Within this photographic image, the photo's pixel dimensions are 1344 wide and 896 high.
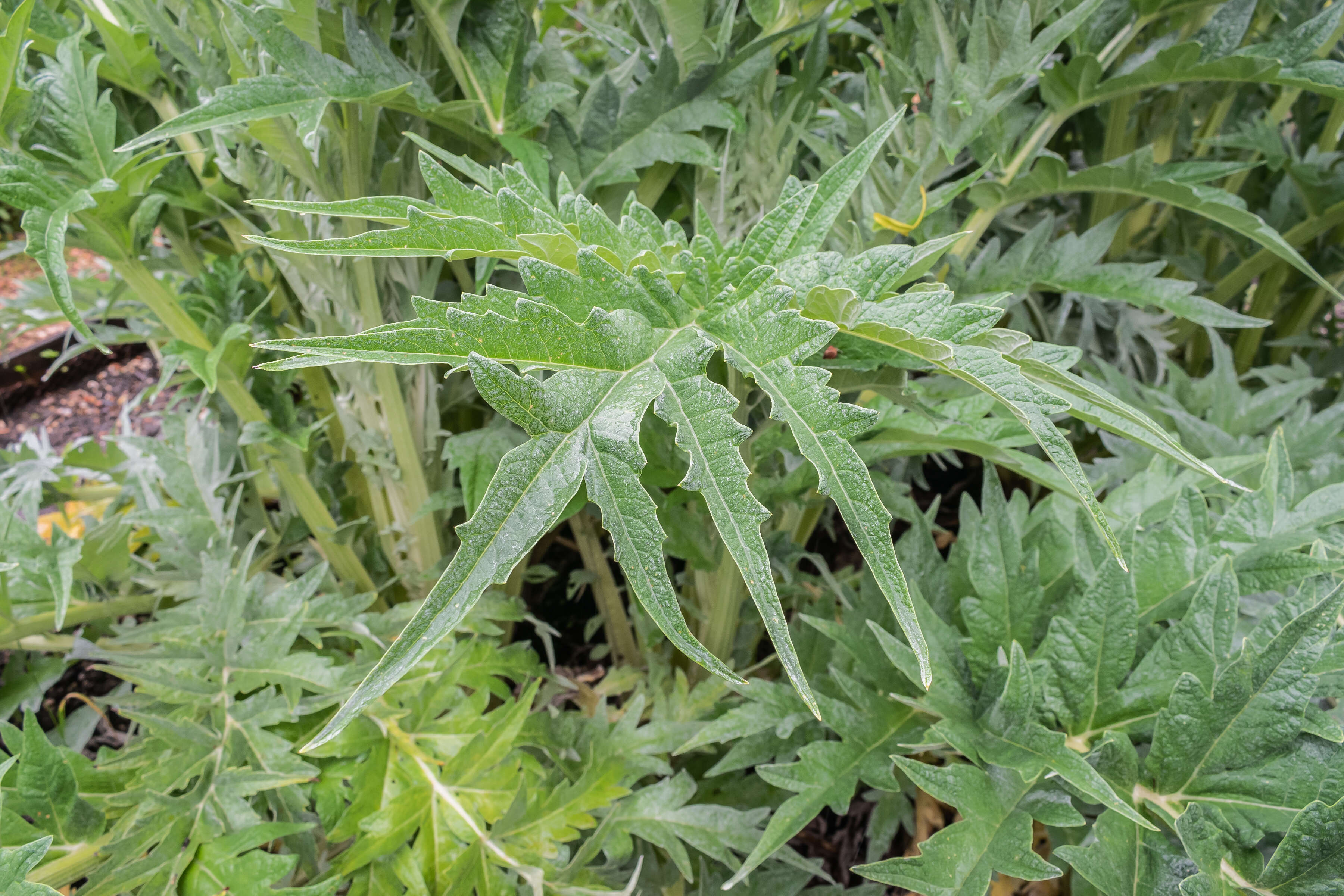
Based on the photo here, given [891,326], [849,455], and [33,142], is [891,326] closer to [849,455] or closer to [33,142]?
[849,455]

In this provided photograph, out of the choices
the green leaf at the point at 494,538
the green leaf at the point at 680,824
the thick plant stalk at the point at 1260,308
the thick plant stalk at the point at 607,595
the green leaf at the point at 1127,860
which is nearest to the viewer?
the green leaf at the point at 494,538

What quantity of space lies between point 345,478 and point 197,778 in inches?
13.9

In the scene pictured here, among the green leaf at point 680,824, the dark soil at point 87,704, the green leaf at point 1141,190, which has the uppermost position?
the green leaf at point 1141,190

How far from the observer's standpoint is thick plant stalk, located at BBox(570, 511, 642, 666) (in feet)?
2.80

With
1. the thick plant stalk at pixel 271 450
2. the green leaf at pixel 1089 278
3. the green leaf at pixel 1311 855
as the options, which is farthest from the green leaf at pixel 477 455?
the green leaf at pixel 1311 855

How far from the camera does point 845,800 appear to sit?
0.55 metres

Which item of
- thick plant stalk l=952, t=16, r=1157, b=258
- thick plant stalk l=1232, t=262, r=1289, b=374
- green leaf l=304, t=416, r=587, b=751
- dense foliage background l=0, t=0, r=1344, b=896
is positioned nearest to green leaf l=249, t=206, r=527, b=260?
dense foliage background l=0, t=0, r=1344, b=896

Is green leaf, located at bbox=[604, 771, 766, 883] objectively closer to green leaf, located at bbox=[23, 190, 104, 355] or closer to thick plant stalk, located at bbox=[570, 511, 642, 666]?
thick plant stalk, located at bbox=[570, 511, 642, 666]

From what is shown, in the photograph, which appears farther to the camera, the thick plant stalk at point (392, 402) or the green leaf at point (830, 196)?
the thick plant stalk at point (392, 402)

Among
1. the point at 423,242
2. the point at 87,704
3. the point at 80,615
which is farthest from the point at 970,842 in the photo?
the point at 87,704

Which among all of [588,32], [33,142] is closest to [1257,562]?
[588,32]

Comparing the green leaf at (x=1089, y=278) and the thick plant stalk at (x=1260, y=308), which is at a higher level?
the green leaf at (x=1089, y=278)

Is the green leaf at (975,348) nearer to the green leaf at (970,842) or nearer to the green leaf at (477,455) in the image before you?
the green leaf at (970,842)

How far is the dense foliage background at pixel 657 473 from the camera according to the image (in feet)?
1.27
